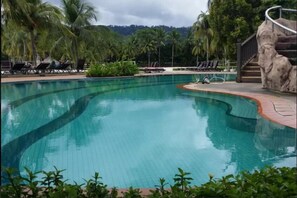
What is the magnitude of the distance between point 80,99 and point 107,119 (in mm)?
4095

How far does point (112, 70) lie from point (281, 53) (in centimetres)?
1307

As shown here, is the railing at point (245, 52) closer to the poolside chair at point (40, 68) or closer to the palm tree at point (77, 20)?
the poolside chair at point (40, 68)

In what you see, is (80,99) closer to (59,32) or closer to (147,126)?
(147,126)

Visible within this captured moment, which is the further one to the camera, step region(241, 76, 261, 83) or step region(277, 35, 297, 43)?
step region(241, 76, 261, 83)

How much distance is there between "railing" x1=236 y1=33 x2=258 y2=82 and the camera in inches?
613

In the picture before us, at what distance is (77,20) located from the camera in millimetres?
27656

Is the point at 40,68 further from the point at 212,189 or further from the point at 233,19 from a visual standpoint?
the point at 212,189

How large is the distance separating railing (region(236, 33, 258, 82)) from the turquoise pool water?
519 cm

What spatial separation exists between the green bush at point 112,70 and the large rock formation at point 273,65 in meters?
12.3

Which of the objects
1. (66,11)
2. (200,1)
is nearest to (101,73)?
(66,11)

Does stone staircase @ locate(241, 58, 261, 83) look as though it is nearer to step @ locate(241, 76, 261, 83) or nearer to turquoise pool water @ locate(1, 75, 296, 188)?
step @ locate(241, 76, 261, 83)

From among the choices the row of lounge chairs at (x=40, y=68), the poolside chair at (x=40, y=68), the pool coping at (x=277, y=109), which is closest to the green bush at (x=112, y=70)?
the poolside chair at (x=40, y=68)

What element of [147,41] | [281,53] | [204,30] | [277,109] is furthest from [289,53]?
[147,41]

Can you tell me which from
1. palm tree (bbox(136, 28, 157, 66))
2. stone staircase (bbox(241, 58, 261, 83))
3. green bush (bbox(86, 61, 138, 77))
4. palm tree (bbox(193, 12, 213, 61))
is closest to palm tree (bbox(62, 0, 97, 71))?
green bush (bbox(86, 61, 138, 77))
